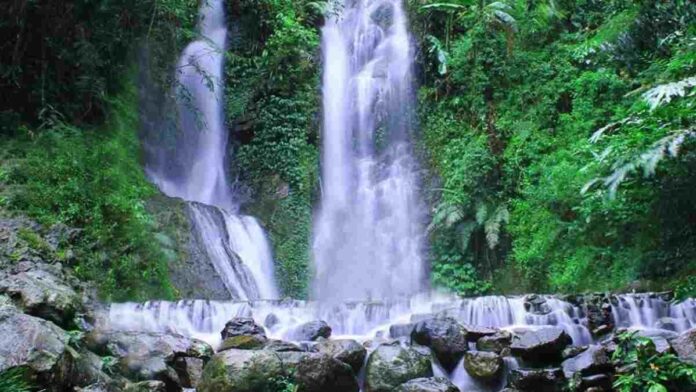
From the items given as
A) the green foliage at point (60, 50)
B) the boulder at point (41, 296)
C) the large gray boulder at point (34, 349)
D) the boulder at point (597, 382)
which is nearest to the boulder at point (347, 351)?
the boulder at point (597, 382)

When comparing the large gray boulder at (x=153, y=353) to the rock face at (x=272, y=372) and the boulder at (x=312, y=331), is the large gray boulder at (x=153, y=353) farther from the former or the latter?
the boulder at (x=312, y=331)

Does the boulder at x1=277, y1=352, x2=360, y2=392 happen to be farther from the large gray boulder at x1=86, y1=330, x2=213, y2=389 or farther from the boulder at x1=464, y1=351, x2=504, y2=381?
the boulder at x1=464, y1=351, x2=504, y2=381

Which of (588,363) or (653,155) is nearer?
(653,155)

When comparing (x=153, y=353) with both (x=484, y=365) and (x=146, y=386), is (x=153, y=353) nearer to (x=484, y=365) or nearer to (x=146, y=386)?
(x=146, y=386)

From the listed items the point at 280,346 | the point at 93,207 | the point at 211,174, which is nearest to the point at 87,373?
the point at 280,346

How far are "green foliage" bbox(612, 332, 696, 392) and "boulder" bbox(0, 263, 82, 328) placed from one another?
5.82 meters

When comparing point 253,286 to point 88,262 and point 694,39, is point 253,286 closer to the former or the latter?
point 88,262

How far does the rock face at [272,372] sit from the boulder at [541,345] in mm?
1976

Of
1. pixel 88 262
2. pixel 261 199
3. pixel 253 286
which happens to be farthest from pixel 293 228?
pixel 88 262

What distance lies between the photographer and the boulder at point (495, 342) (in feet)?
24.5

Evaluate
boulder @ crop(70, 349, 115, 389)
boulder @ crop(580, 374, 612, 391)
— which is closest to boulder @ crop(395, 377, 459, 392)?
boulder @ crop(580, 374, 612, 391)

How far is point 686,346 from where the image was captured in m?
6.44

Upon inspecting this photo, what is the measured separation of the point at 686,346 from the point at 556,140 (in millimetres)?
6755

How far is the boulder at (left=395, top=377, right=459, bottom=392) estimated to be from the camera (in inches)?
249
